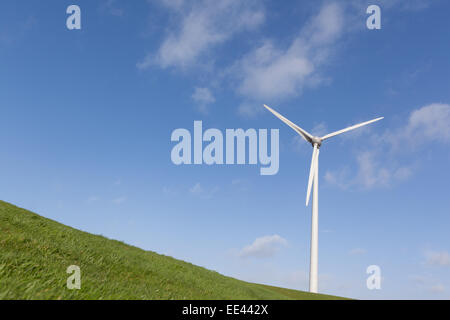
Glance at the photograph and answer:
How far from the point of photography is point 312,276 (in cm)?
5009

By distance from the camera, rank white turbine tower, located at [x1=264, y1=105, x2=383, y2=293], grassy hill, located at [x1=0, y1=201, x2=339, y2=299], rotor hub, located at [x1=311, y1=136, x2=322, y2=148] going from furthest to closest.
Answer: rotor hub, located at [x1=311, y1=136, x2=322, y2=148], white turbine tower, located at [x1=264, y1=105, x2=383, y2=293], grassy hill, located at [x1=0, y1=201, x2=339, y2=299]

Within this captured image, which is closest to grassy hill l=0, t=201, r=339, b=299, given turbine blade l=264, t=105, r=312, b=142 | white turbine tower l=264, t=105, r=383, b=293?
white turbine tower l=264, t=105, r=383, b=293

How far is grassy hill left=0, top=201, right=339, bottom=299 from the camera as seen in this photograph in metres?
11.8

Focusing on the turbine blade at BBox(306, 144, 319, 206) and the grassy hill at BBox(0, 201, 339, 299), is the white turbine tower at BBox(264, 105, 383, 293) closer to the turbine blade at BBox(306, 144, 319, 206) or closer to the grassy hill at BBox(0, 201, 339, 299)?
the turbine blade at BBox(306, 144, 319, 206)

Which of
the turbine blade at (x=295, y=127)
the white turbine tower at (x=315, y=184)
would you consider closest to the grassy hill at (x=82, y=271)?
the white turbine tower at (x=315, y=184)

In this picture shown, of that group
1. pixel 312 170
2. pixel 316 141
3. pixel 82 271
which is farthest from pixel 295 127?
pixel 82 271

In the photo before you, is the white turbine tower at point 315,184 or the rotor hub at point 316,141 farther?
the rotor hub at point 316,141

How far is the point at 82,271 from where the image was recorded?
1748cm

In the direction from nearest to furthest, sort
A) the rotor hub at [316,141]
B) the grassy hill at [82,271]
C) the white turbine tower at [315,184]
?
1. the grassy hill at [82,271]
2. the white turbine tower at [315,184]
3. the rotor hub at [316,141]

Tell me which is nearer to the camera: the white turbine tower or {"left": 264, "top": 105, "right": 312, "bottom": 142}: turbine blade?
the white turbine tower

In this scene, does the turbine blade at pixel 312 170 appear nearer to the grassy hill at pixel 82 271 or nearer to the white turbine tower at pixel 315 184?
the white turbine tower at pixel 315 184

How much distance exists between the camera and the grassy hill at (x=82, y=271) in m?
11.8
